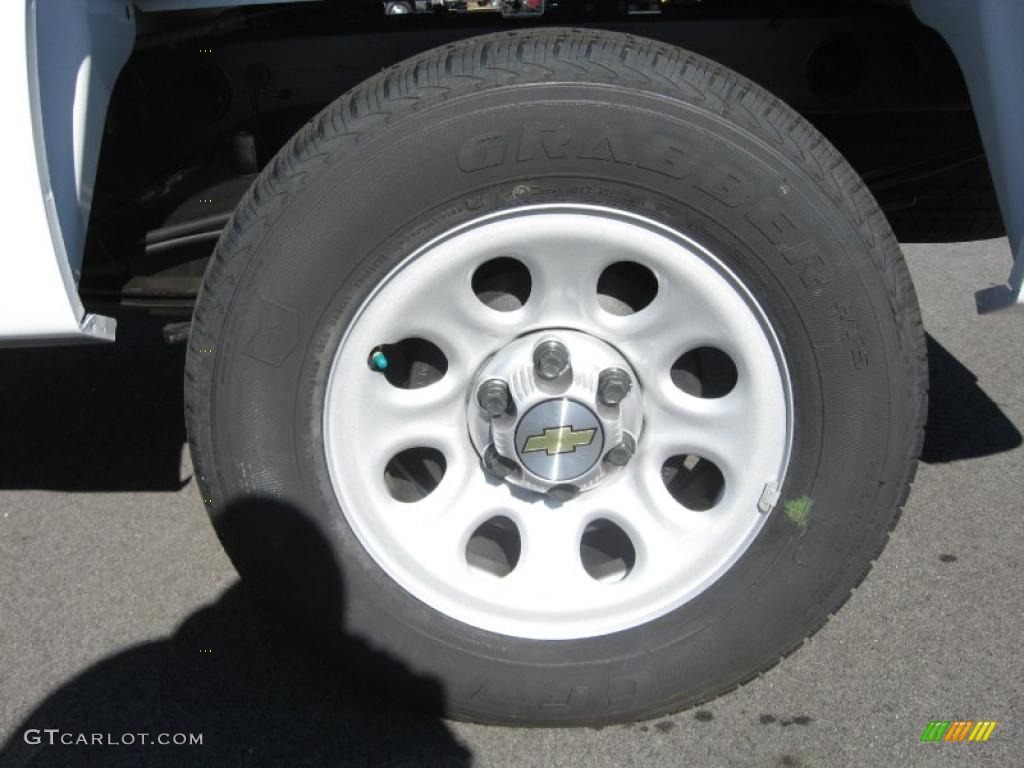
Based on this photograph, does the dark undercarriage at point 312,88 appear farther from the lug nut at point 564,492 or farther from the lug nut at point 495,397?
the lug nut at point 564,492

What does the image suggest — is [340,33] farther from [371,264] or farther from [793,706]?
[793,706]

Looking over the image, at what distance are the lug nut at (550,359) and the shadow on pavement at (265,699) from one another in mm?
569

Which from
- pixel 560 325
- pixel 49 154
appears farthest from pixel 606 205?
pixel 49 154

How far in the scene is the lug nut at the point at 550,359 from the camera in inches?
71.2

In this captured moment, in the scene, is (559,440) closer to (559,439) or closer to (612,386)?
(559,439)

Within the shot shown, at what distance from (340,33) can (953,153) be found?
65.0 inches

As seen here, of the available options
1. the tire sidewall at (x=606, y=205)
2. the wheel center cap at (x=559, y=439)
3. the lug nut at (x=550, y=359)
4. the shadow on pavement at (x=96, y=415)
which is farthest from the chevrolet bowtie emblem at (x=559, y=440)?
the shadow on pavement at (x=96, y=415)

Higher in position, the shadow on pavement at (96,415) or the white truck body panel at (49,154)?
the white truck body panel at (49,154)

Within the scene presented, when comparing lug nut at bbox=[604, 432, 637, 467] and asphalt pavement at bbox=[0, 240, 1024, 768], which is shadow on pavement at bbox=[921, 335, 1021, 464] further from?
lug nut at bbox=[604, 432, 637, 467]

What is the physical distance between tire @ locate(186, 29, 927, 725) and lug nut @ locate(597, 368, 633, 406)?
6 cm

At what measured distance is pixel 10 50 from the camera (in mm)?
1517

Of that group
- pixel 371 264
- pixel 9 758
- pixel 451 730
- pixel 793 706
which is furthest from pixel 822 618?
pixel 9 758

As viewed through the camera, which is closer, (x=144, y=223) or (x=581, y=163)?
(x=581, y=163)

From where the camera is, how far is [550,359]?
71.4 inches
